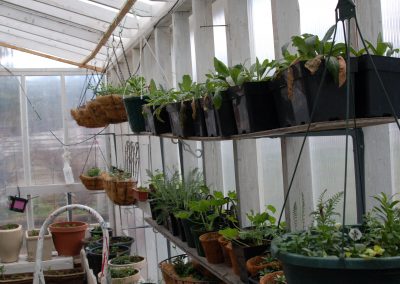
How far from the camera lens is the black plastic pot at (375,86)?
1.09m

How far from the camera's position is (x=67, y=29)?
4.84 metres

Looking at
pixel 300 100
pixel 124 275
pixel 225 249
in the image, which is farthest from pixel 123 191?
pixel 300 100

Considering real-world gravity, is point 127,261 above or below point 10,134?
below

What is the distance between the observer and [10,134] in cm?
602

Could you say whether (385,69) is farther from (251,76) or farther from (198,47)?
(198,47)

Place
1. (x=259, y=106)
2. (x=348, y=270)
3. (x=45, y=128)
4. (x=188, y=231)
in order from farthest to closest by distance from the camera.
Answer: (x=45, y=128)
(x=188, y=231)
(x=259, y=106)
(x=348, y=270)

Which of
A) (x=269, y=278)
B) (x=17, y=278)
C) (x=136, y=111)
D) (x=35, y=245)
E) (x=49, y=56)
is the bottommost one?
(x=17, y=278)

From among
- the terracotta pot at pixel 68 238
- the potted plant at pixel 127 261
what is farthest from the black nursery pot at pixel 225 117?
the terracotta pot at pixel 68 238

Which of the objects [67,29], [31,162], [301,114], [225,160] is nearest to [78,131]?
[31,162]

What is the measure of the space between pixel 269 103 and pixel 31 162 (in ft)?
17.3

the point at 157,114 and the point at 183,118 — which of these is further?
the point at 157,114

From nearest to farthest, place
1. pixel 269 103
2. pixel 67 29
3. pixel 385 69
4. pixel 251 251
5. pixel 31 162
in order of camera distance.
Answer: pixel 385 69 → pixel 269 103 → pixel 251 251 → pixel 67 29 → pixel 31 162

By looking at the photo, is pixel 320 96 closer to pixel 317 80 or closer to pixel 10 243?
pixel 317 80

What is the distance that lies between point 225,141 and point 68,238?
305cm
